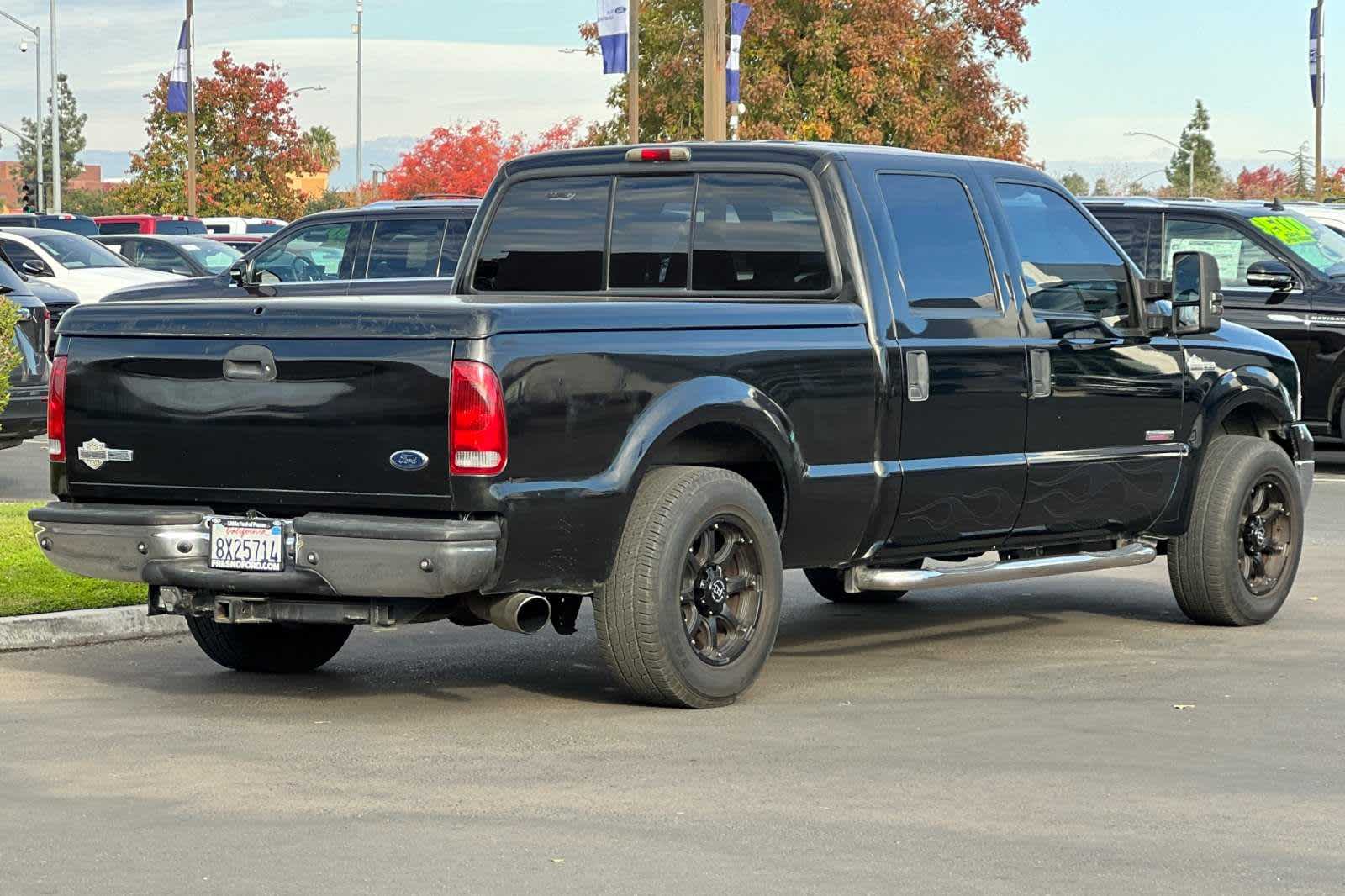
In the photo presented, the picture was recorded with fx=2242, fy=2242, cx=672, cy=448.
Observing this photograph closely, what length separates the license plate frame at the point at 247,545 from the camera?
24.6 feet

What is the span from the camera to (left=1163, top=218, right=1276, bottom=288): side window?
57.3 feet

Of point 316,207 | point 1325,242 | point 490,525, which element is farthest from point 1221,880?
point 316,207

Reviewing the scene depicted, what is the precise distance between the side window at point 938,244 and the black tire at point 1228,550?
5.66 feet

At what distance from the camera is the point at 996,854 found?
19.3ft

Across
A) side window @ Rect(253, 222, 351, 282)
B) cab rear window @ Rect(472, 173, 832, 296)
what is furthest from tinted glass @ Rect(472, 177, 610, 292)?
side window @ Rect(253, 222, 351, 282)

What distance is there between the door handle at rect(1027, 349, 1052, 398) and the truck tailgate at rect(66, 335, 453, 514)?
2919 mm

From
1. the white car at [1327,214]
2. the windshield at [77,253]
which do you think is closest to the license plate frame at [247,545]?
the white car at [1327,214]

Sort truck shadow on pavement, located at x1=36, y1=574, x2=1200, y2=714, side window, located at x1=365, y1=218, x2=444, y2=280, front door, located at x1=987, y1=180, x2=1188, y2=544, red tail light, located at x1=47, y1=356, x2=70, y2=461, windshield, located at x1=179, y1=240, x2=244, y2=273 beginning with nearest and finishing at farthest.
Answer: red tail light, located at x1=47, y1=356, x2=70, y2=461 < truck shadow on pavement, located at x1=36, y1=574, x2=1200, y2=714 < front door, located at x1=987, y1=180, x2=1188, y2=544 < side window, located at x1=365, y1=218, x2=444, y2=280 < windshield, located at x1=179, y1=240, x2=244, y2=273

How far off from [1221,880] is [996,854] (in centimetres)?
58

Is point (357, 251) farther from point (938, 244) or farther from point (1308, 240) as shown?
point (938, 244)

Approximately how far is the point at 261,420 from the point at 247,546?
1.40 ft

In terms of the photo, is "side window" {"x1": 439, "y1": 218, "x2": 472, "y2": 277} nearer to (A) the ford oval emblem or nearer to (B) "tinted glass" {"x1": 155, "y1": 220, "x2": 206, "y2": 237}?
(A) the ford oval emblem

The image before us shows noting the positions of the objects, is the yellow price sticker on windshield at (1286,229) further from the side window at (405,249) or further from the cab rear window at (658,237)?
the cab rear window at (658,237)

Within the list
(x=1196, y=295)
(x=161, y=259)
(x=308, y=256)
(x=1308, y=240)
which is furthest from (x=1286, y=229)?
(x=161, y=259)
